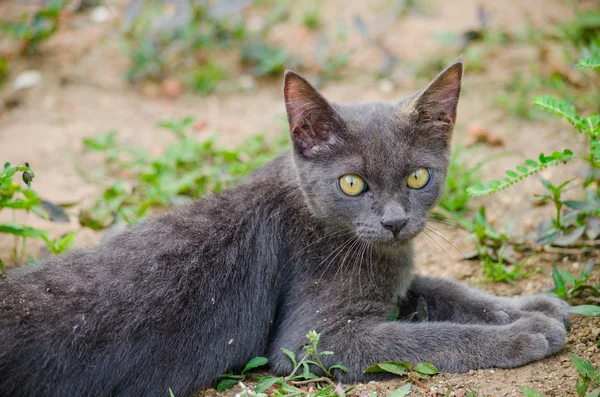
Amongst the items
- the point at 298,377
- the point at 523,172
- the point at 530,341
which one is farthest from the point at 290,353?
the point at 523,172

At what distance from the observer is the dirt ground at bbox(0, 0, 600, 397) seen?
4.48 metres

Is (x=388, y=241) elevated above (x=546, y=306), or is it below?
above

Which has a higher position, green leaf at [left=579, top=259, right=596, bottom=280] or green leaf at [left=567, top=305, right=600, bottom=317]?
green leaf at [left=579, top=259, right=596, bottom=280]

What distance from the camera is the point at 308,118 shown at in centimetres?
328

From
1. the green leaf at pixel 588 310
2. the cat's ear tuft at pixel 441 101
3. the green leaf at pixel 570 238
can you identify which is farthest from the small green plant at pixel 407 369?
the green leaf at pixel 570 238

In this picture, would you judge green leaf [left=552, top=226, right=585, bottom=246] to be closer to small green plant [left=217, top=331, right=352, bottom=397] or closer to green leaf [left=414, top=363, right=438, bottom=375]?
green leaf [left=414, top=363, right=438, bottom=375]

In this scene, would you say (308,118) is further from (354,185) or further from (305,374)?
(305,374)

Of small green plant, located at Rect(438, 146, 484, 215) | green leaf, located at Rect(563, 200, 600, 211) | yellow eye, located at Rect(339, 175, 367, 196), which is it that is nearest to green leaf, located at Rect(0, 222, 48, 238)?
yellow eye, located at Rect(339, 175, 367, 196)

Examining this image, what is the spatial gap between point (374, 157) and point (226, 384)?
4.28 ft

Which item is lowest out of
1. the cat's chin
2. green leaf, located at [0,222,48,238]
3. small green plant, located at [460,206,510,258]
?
small green plant, located at [460,206,510,258]

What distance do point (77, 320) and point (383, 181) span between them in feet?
5.03

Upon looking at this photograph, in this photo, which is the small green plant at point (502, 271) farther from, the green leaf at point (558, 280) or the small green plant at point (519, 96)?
the small green plant at point (519, 96)

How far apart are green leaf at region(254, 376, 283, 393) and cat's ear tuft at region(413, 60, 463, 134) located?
1.46 metres

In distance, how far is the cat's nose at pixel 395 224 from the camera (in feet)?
10.2
